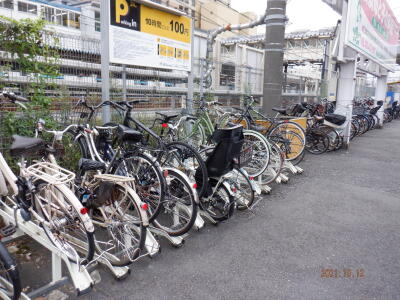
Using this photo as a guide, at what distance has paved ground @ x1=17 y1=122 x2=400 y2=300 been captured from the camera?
243cm

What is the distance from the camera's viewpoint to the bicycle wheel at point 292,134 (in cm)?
555

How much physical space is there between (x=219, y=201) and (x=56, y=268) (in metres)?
1.80

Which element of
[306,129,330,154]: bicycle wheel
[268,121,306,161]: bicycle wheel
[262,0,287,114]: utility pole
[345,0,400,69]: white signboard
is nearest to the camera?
[268,121,306,161]: bicycle wheel

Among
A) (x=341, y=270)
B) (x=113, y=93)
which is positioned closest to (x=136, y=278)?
(x=341, y=270)

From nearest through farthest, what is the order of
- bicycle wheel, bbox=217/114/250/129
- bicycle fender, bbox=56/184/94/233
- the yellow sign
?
bicycle fender, bbox=56/184/94/233
the yellow sign
bicycle wheel, bbox=217/114/250/129

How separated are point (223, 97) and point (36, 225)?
642 cm

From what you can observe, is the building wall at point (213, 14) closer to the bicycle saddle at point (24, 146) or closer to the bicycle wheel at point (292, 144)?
the bicycle wheel at point (292, 144)

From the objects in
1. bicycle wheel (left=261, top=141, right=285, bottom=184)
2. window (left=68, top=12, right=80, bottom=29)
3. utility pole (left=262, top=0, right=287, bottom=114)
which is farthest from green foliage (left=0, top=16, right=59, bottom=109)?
utility pole (left=262, top=0, right=287, bottom=114)

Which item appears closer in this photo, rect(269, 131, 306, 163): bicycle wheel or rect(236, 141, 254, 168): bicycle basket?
rect(236, 141, 254, 168): bicycle basket

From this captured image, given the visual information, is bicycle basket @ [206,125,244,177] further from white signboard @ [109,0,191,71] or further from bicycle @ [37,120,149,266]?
white signboard @ [109,0,191,71]

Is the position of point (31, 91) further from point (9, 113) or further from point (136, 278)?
point (136, 278)

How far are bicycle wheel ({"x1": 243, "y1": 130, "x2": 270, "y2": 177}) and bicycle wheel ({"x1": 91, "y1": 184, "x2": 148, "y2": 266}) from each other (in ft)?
7.56

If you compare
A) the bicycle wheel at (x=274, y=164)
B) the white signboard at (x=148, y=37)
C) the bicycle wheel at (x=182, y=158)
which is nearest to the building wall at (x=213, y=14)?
the white signboard at (x=148, y=37)

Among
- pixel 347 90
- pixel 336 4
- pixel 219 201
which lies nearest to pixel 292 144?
pixel 219 201
